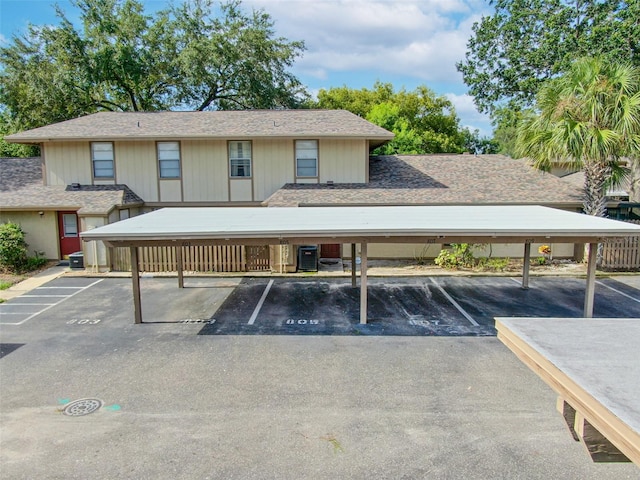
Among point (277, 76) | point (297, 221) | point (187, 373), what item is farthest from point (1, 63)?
point (187, 373)

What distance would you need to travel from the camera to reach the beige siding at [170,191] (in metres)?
18.7

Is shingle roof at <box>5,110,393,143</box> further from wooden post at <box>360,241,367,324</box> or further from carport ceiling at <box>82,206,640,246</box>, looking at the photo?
wooden post at <box>360,241,367,324</box>

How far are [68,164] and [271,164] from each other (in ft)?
28.7

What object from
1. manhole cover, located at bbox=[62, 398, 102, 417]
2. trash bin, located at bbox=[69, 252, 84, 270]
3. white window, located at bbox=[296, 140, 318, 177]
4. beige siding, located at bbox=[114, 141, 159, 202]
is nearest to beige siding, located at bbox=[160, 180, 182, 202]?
beige siding, located at bbox=[114, 141, 159, 202]

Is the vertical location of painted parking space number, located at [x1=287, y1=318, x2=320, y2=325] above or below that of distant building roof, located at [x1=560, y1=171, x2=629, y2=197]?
below

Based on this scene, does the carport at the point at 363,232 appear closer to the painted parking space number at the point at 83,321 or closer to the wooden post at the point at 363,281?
the wooden post at the point at 363,281

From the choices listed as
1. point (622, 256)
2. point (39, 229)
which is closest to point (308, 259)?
point (39, 229)

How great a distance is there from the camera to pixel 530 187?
60.5ft

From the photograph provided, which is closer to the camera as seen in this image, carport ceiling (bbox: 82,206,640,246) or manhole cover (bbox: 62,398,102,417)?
manhole cover (bbox: 62,398,102,417)

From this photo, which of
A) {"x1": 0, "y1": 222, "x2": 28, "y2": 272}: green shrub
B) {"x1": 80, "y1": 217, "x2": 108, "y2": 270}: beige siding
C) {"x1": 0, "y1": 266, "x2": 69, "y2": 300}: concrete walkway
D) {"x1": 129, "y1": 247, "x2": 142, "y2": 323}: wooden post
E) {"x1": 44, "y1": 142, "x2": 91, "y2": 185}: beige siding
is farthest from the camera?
{"x1": 44, "y1": 142, "x2": 91, "y2": 185}: beige siding

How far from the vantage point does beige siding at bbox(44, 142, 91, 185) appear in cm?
1847

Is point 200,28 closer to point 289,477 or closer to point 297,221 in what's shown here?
point 297,221

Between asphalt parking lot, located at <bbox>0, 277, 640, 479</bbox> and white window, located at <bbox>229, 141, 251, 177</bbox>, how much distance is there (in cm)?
750

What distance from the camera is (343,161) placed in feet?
61.2
